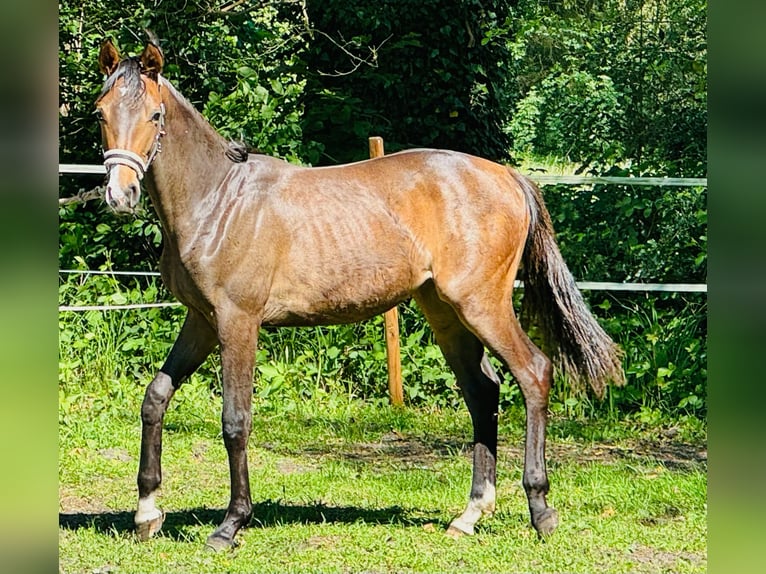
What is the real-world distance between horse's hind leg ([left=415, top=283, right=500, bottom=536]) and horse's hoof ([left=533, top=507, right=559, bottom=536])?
1.00 feet

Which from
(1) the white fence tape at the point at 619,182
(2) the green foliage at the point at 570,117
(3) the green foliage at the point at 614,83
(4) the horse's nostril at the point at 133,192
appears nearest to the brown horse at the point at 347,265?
(4) the horse's nostril at the point at 133,192

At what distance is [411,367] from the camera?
23.5 feet

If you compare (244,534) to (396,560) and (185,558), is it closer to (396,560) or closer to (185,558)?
(185,558)

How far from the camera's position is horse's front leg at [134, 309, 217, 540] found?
4242mm

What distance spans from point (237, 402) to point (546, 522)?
1.50 meters

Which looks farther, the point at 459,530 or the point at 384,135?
the point at 384,135

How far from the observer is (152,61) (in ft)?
12.8

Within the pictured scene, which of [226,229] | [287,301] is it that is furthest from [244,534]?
[226,229]

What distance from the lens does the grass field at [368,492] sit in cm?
394

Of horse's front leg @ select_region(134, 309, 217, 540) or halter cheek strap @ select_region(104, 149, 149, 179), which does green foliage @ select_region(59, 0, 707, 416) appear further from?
halter cheek strap @ select_region(104, 149, 149, 179)

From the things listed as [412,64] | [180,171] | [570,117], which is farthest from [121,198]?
[570,117]

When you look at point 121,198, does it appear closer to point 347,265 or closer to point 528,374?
point 347,265

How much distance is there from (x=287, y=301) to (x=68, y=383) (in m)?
3.38
